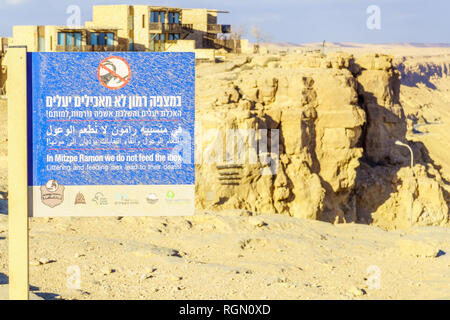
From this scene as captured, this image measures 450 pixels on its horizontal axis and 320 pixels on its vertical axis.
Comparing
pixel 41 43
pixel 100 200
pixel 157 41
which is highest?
pixel 157 41

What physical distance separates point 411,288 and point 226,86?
1590 centimetres

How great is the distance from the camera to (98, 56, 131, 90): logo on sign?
680 cm

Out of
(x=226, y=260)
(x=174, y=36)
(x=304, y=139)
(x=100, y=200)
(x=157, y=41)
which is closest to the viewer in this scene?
(x=100, y=200)

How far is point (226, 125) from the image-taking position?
69.3ft

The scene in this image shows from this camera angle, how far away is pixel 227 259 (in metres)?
11.5

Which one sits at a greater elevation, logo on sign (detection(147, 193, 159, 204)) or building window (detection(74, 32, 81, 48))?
building window (detection(74, 32, 81, 48))

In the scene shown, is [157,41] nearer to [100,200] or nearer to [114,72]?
[114,72]

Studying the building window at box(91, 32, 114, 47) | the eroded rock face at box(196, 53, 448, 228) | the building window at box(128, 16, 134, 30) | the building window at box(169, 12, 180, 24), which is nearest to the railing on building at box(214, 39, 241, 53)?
the building window at box(169, 12, 180, 24)

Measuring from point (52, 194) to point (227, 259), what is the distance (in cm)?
532

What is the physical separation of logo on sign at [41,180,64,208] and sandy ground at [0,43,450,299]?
224cm

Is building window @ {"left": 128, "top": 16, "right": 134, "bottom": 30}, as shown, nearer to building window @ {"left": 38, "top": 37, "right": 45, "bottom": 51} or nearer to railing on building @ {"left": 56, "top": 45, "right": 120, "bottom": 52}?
railing on building @ {"left": 56, "top": 45, "right": 120, "bottom": 52}

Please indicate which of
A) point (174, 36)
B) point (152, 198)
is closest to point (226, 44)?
point (174, 36)
